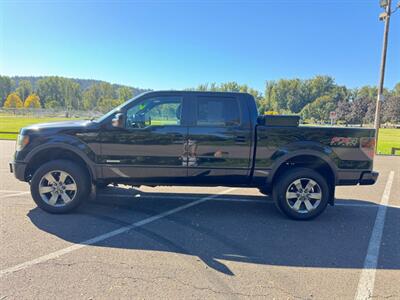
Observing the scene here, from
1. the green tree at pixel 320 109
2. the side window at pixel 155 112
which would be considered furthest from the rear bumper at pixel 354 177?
the green tree at pixel 320 109

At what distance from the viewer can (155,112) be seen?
4.75 meters

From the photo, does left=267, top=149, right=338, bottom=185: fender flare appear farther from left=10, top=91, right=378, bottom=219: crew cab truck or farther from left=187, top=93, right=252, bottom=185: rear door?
left=187, top=93, right=252, bottom=185: rear door

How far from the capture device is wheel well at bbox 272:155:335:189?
4.74m

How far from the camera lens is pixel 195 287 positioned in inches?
111

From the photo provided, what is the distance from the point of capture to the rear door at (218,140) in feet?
15.2

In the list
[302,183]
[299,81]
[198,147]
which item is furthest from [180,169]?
[299,81]

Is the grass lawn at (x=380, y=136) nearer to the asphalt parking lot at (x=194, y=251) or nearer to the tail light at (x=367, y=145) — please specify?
the asphalt parking lot at (x=194, y=251)

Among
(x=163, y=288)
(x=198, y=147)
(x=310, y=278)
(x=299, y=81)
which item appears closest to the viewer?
(x=163, y=288)

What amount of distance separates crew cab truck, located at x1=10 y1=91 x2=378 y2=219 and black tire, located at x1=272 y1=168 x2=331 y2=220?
2 cm

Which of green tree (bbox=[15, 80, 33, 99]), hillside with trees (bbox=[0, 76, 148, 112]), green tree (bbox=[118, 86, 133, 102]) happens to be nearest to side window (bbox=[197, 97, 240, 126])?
green tree (bbox=[118, 86, 133, 102])

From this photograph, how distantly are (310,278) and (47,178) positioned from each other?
4.10 meters

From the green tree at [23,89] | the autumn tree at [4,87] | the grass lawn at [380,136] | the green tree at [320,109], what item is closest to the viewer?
the grass lawn at [380,136]

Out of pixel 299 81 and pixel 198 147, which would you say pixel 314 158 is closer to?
pixel 198 147

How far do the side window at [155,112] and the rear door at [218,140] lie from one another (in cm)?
28
